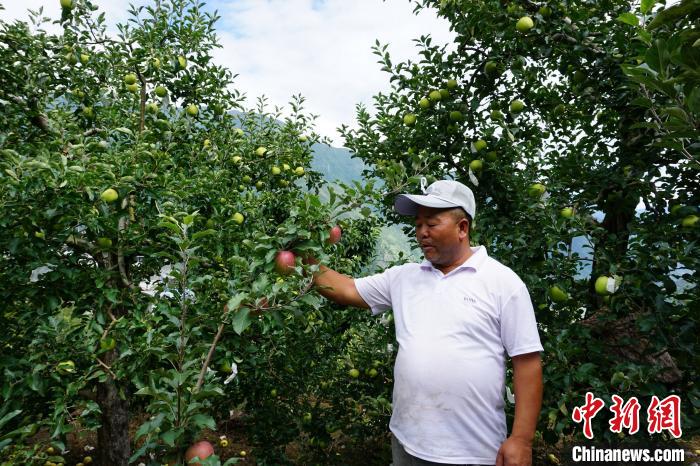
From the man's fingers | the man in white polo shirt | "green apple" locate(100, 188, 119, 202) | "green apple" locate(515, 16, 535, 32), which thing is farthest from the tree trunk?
"green apple" locate(515, 16, 535, 32)

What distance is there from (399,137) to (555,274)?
5.98ft

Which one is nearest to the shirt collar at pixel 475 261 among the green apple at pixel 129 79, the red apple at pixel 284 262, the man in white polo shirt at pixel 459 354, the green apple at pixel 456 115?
the man in white polo shirt at pixel 459 354

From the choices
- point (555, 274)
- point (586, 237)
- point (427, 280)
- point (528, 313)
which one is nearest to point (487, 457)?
point (528, 313)

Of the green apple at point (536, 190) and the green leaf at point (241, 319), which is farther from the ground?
the green apple at point (536, 190)

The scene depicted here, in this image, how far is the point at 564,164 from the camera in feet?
11.1

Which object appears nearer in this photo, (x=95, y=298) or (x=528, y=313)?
(x=528, y=313)

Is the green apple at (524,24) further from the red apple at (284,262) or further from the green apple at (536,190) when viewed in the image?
the red apple at (284,262)

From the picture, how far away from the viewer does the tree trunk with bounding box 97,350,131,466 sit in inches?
144

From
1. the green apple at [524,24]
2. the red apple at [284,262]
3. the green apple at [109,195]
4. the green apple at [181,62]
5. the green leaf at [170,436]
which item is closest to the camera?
the green leaf at [170,436]

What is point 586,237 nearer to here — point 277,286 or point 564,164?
point 564,164

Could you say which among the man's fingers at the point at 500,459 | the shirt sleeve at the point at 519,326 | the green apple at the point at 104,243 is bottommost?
the man's fingers at the point at 500,459

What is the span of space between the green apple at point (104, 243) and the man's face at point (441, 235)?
5.98 ft

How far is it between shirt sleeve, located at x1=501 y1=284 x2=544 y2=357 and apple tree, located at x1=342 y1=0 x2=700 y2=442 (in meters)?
0.71

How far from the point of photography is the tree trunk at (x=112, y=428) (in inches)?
144
